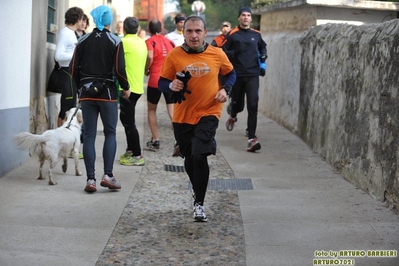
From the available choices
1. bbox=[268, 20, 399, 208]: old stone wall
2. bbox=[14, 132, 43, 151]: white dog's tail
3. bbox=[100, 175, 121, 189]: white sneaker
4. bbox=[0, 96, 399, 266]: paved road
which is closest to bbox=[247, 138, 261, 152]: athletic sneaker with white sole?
bbox=[268, 20, 399, 208]: old stone wall

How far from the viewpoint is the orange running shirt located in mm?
7051

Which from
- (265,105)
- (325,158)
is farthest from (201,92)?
(265,105)

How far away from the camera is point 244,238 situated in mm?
6613

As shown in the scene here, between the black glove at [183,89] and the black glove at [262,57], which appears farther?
the black glove at [262,57]

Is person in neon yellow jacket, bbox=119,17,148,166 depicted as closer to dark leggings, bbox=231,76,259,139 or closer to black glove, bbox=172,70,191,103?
dark leggings, bbox=231,76,259,139

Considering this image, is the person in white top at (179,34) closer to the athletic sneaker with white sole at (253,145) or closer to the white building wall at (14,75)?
the athletic sneaker with white sole at (253,145)

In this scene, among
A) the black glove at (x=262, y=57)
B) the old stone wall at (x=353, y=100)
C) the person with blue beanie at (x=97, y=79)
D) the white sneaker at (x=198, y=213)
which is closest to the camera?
the white sneaker at (x=198, y=213)

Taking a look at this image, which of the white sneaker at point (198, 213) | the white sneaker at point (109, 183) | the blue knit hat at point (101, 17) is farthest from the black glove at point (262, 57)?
the white sneaker at point (198, 213)

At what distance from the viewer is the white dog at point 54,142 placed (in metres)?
8.60

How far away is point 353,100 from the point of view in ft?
30.1

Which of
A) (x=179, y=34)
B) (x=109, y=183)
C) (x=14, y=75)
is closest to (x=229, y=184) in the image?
(x=109, y=183)

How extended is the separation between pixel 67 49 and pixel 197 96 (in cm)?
391

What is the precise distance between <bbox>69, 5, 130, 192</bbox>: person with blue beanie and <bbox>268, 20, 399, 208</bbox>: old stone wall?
256 centimetres

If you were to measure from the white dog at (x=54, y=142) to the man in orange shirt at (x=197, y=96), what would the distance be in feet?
6.56
